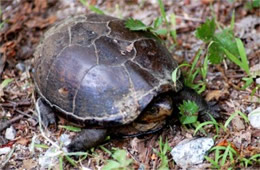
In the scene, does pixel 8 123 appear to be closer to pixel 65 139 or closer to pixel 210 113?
pixel 65 139

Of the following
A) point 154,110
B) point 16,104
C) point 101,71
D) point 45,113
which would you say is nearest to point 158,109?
point 154,110

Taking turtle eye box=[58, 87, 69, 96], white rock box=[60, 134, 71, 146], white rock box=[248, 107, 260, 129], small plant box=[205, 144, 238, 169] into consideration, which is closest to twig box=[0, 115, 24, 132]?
white rock box=[60, 134, 71, 146]

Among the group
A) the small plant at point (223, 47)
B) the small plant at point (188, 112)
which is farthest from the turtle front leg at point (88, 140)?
the small plant at point (223, 47)

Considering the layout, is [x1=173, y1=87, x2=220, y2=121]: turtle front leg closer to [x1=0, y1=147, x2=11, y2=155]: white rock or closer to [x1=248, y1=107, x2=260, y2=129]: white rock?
[x1=248, y1=107, x2=260, y2=129]: white rock

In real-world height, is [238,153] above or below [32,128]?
above

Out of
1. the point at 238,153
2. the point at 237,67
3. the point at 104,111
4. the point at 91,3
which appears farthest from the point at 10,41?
the point at 238,153

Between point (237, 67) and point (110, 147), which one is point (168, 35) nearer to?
point (237, 67)
